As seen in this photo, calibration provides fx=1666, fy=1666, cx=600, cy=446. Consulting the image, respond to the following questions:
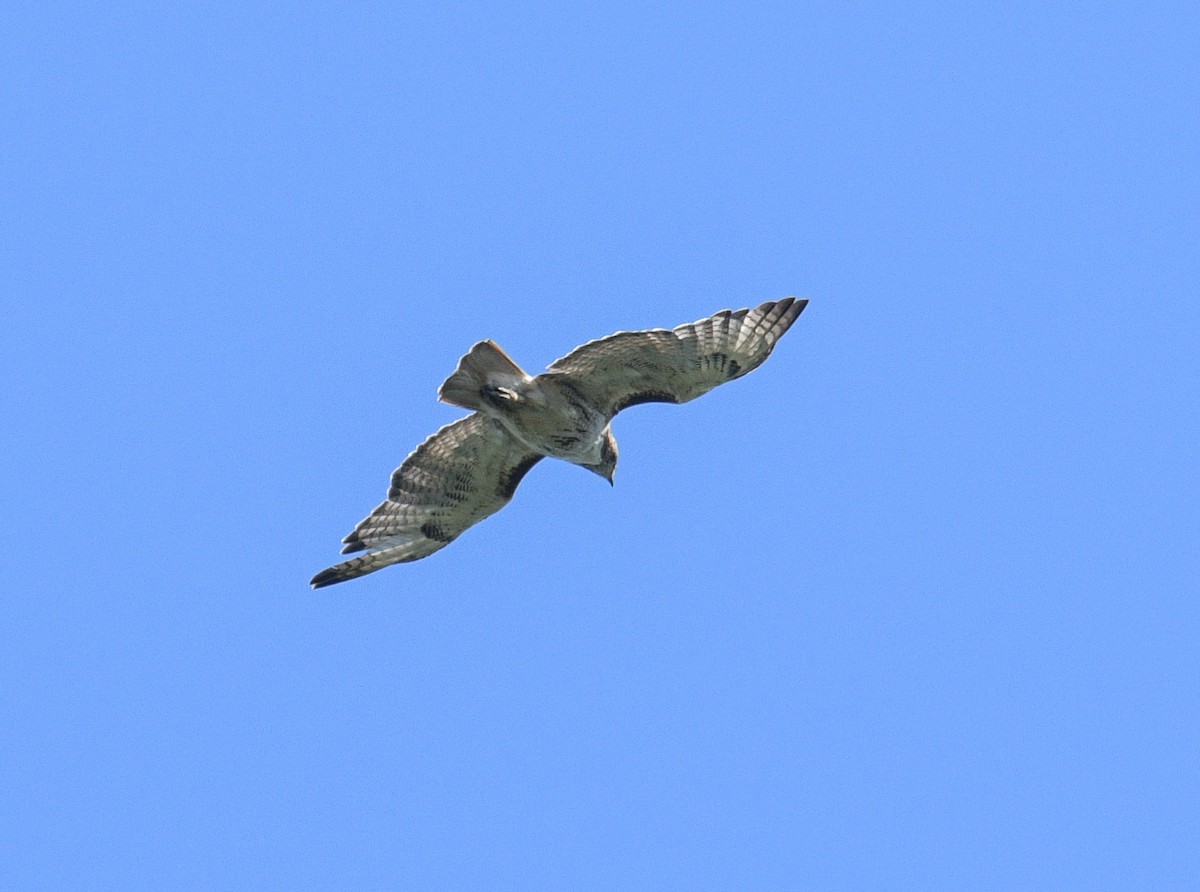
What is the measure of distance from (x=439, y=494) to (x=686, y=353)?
9.58ft

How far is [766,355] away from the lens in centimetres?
1284

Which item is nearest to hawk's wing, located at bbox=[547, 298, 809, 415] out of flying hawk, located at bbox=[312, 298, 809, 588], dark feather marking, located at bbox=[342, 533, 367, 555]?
flying hawk, located at bbox=[312, 298, 809, 588]

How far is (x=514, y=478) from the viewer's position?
14.5m

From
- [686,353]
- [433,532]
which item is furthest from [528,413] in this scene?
[433,532]

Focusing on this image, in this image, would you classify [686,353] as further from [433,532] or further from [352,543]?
[352,543]

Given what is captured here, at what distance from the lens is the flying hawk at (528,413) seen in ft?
42.1

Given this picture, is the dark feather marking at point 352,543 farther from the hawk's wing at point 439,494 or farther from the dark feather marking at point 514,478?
the dark feather marking at point 514,478

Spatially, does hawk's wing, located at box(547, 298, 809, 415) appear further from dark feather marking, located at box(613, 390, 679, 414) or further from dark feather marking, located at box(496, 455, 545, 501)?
dark feather marking, located at box(496, 455, 545, 501)

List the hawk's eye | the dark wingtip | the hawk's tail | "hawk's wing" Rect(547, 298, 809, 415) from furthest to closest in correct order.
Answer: the dark wingtip < the hawk's eye < the hawk's tail < "hawk's wing" Rect(547, 298, 809, 415)

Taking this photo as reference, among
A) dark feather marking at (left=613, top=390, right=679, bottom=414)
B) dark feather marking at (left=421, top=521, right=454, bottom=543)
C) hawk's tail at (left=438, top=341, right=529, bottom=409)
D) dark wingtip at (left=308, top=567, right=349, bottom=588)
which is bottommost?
dark wingtip at (left=308, top=567, right=349, bottom=588)

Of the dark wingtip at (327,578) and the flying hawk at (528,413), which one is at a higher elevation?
the flying hawk at (528,413)

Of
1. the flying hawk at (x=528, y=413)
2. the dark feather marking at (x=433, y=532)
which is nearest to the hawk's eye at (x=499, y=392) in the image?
the flying hawk at (x=528, y=413)

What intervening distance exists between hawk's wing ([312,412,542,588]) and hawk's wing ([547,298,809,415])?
135 cm

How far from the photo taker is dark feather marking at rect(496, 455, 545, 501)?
14352 millimetres
